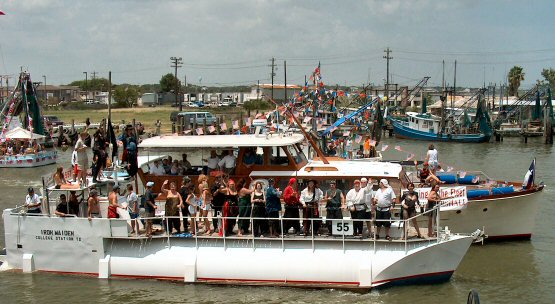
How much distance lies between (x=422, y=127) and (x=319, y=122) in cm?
3174

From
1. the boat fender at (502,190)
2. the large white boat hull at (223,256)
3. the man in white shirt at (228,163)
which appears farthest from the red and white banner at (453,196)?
the man in white shirt at (228,163)

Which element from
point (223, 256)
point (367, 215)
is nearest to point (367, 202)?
point (367, 215)

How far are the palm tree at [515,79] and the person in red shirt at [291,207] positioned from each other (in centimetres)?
10064

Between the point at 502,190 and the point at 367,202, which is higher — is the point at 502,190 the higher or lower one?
the lower one

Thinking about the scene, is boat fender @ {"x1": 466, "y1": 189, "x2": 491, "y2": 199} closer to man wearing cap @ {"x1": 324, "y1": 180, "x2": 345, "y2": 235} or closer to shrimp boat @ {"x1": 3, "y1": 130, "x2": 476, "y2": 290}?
shrimp boat @ {"x1": 3, "y1": 130, "x2": 476, "y2": 290}

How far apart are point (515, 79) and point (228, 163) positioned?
101 metres

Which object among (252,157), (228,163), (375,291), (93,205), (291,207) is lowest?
(375,291)

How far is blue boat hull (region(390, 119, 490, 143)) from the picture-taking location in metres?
61.0

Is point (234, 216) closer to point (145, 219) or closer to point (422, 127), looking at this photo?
point (145, 219)

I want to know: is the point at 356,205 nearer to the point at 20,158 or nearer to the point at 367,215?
the point at 367,215

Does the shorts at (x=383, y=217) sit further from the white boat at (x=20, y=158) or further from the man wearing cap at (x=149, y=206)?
the white boat at (x=20, y=158)

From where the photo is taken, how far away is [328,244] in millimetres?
14906

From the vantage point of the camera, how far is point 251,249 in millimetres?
15219

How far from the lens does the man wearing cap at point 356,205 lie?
15.0 meters
